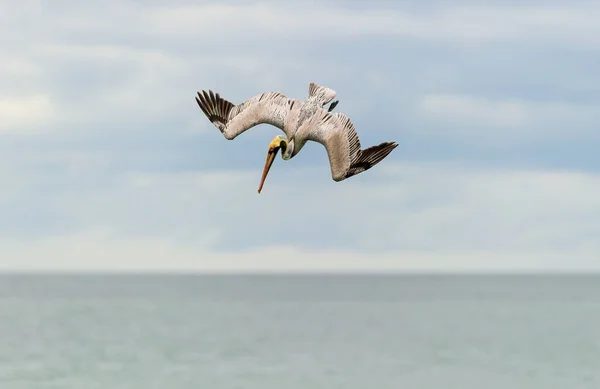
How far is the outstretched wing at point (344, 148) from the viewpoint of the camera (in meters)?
20.4

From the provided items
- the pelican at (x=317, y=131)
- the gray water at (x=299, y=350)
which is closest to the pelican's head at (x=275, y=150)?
the pelican at (x=317, y=131)

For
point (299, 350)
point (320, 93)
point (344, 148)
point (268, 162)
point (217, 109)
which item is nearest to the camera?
point (268, 162)

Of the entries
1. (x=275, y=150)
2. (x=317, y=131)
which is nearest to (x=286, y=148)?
(x=275, y=150)

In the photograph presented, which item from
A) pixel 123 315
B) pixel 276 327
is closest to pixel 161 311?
pixel 123 315

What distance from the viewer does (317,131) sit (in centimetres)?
2033

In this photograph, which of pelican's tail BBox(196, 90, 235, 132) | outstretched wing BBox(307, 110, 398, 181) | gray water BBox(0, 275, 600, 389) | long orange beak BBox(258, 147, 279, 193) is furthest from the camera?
gray water BBox(0, 275, 600, 389)

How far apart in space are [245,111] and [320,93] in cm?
154

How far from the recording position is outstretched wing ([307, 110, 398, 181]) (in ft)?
66.9

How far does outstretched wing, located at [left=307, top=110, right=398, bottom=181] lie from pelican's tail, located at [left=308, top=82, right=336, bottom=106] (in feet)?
1.90

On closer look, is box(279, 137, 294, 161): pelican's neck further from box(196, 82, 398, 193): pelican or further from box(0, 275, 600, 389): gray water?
box(0, 275, 600, 389): gray water

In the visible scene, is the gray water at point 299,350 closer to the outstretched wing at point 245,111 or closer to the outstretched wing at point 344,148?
the outstretched wing at point 245,111

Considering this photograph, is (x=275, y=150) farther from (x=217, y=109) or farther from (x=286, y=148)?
(x=217, y=109)

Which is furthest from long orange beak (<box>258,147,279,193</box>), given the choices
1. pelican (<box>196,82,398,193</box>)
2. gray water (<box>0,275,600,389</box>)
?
gray water (<box>0,275,600,389</box>)

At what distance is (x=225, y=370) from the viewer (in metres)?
70.1
